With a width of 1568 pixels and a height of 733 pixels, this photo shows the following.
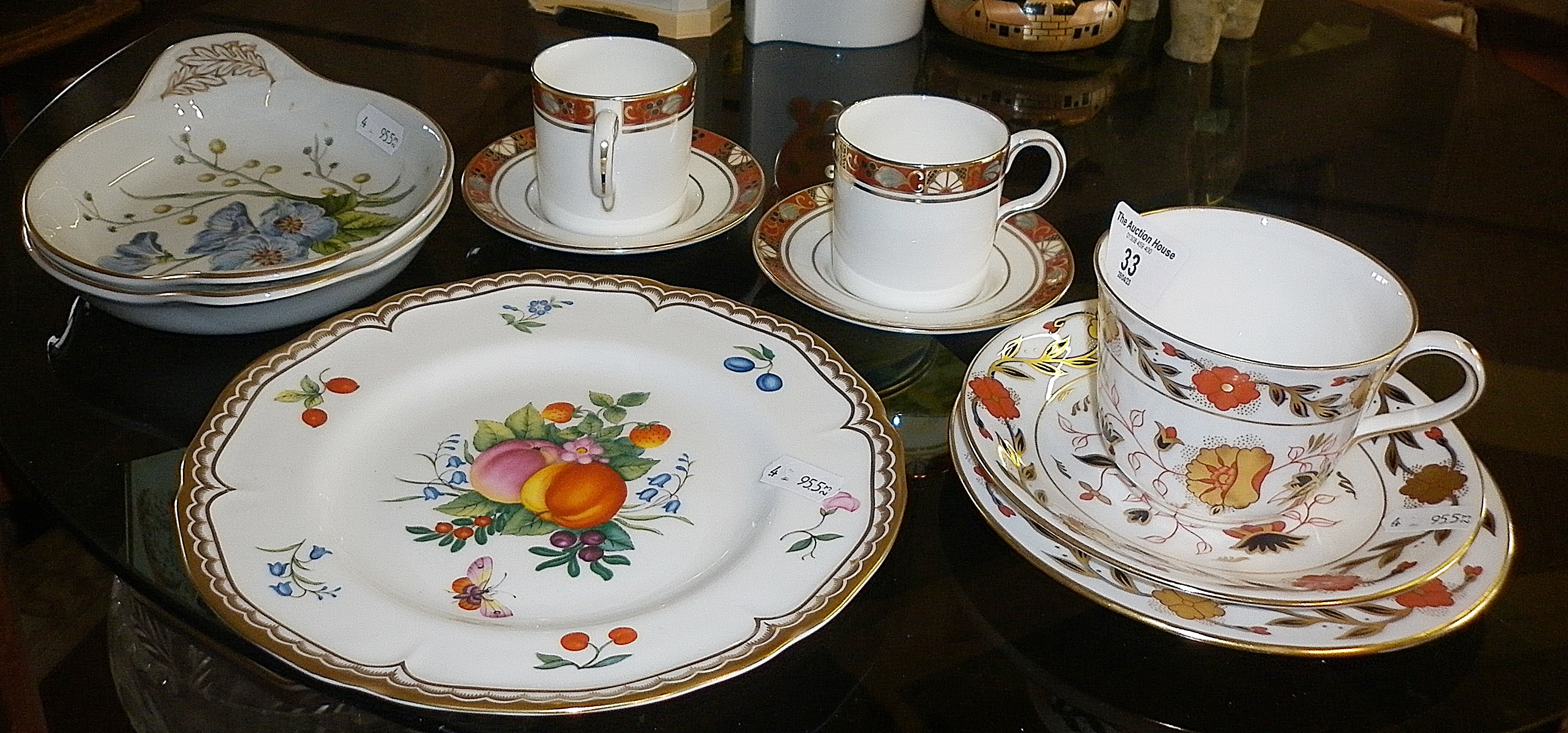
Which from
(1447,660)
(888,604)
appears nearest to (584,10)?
(888,604)

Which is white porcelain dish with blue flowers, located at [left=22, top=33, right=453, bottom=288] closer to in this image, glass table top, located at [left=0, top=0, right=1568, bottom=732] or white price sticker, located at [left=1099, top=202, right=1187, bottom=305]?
glass table top, located at [left=0, top=0, right=1568, bottom=732]

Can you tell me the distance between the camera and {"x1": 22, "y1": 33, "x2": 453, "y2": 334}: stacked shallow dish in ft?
2.32

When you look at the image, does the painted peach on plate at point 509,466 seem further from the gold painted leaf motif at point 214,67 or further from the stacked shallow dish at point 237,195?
the gold painted leaf motif at point 214,67

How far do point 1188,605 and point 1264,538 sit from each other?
9cm

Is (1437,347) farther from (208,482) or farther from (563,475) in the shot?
(208,482)

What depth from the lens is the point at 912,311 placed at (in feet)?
2.56

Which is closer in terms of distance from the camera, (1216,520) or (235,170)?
(1216,520)

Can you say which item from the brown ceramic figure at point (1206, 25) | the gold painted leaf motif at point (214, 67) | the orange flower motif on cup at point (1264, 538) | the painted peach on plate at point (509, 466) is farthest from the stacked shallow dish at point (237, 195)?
the brown ceramic figure at point (1206, 25)

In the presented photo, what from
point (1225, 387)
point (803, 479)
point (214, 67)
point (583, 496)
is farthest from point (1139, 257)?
point (214, 67)

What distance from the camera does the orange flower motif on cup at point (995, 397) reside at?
66 cm

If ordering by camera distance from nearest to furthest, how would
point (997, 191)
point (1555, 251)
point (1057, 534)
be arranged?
point (1057, 534), point (997, 191), point (1555, 251)

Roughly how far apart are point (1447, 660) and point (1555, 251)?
0.50 metres

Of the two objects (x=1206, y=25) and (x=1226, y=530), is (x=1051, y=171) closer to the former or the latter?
(x=1226, y=530)

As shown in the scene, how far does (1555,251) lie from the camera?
935 mm
